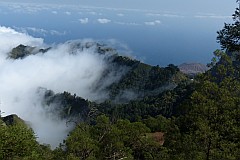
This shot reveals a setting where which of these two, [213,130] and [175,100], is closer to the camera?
[213,130]

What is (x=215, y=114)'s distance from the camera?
22.3 meters

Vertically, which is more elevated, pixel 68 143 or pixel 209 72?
pixel 209 72

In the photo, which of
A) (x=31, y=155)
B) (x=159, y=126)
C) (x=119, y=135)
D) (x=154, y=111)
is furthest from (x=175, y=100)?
(x=31, y=155)

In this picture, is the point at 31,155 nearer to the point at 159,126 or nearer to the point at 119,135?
the point at 119,135

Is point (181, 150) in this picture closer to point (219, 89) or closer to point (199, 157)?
point (199, 157)

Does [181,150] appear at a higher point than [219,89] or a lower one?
lower

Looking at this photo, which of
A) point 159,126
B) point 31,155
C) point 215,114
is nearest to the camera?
point 215,114

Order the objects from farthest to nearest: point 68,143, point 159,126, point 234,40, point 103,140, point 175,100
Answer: point 175,100
point 159,126
point 103,140
point 68,143
point 234,40

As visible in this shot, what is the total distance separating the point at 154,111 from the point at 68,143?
163 metres

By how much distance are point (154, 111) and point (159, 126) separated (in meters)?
88.0

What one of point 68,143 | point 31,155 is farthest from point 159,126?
point 31,155

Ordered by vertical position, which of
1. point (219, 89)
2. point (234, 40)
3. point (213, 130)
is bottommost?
point (213, 130)

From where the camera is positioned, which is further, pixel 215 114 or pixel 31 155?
pixel 31 155

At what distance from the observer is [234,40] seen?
19047mm
